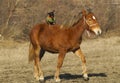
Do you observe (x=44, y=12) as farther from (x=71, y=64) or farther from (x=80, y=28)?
(x=80, y=28)

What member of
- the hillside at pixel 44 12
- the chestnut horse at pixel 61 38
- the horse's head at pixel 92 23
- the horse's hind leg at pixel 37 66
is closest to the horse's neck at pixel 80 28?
the chestnut horse at pixel 61 38

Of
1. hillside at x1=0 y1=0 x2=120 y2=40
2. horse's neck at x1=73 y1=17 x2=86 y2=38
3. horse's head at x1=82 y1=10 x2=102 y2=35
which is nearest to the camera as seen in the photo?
horse's head at x1=82 y1=10 x2=102 y2=35

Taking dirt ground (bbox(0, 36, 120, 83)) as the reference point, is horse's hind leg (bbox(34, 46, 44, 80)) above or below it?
above

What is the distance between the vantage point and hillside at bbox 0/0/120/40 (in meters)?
23.7

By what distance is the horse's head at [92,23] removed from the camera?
10469 mm

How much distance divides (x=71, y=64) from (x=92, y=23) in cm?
488

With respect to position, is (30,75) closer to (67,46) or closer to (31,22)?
(67,46)

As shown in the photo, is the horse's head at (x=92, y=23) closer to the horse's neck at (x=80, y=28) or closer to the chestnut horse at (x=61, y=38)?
the chestnut horse at (x=61, y=38)

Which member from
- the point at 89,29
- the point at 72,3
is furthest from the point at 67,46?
the point at 72,3

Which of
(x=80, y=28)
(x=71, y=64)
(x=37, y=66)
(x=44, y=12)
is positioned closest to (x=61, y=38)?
(x=80, y=28)

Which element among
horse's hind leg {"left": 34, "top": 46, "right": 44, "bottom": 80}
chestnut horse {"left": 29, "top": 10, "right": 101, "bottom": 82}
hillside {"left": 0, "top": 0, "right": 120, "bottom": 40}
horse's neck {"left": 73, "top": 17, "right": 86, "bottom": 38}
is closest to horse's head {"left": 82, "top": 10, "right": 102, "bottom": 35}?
chestnut horse {"left": 29, "top": 10, "right": 101, "bottom": 82}

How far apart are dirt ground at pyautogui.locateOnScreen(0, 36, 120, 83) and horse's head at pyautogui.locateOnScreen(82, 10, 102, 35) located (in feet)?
5.30

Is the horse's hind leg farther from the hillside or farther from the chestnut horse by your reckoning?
the hillside

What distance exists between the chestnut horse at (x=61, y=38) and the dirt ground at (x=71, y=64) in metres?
0.75
